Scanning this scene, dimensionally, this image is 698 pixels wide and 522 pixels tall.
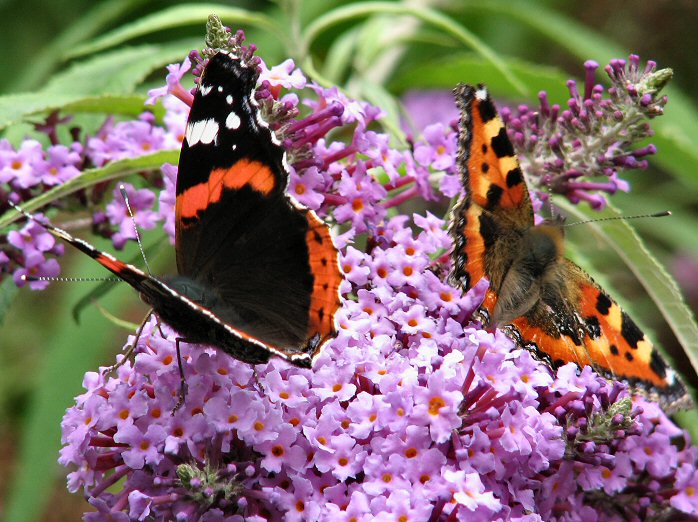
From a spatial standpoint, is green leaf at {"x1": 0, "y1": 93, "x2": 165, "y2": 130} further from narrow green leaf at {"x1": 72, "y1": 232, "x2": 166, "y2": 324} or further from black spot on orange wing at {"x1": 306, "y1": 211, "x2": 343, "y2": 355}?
black spot on orange wing at {"x1": 306, "y1": 211, "x2": 343, "y2": 355}

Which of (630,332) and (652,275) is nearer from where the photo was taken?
(630,332)

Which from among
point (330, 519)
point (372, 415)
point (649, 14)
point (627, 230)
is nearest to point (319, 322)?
point (372, 415)


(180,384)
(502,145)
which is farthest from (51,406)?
(502,145)

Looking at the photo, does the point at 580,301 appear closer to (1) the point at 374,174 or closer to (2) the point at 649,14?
(1) the point at 374,174

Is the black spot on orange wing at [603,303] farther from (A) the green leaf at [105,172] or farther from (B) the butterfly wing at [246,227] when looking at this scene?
(A) the green leaf at [105,172]

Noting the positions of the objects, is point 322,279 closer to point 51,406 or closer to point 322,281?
point 322,281

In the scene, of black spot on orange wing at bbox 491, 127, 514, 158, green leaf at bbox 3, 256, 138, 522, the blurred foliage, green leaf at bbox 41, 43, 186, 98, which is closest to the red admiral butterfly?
the blurred foliage
